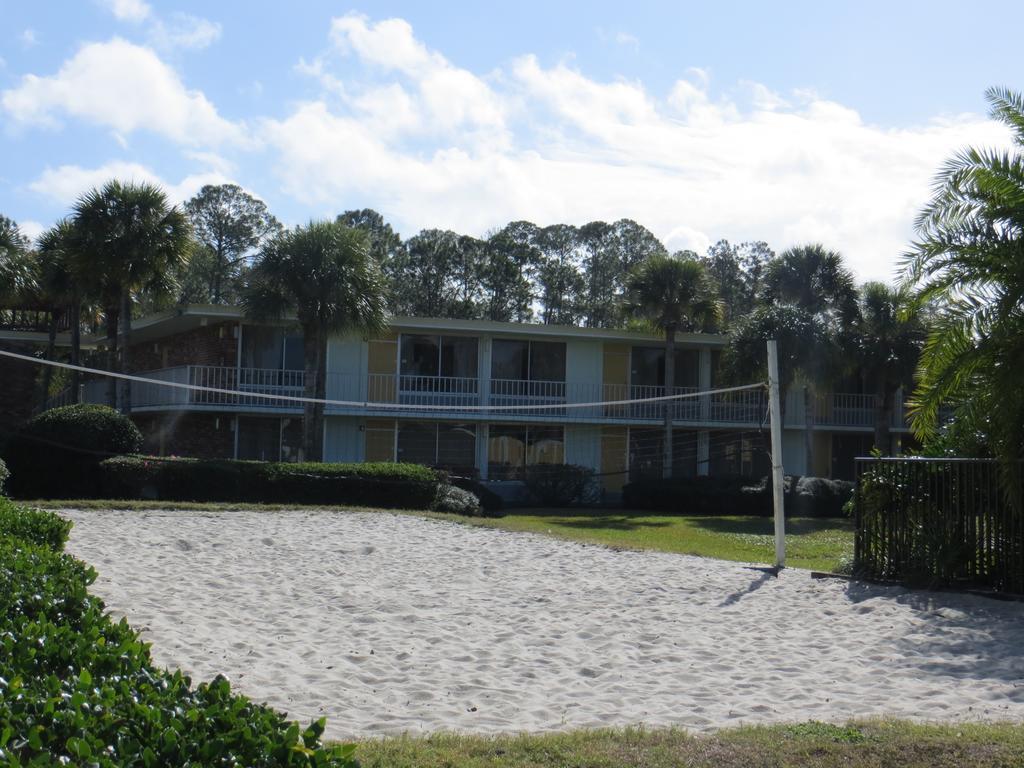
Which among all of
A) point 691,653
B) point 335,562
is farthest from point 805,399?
point 691,653

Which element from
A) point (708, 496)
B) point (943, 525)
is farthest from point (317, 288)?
point (943, 525)

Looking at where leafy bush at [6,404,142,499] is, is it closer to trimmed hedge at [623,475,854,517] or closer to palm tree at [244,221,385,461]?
palm tree at [244,221,385,461]

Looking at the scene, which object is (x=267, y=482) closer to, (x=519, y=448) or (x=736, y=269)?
(x=519, y=448)

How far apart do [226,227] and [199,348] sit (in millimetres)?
33659

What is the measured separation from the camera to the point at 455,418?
3372 centimetres

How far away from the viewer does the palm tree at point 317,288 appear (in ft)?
90.8

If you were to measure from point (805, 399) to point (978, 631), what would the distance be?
92.9 ft

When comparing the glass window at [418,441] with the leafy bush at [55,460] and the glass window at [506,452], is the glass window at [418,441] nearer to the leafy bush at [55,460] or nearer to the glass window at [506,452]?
the glass window at [506,452]

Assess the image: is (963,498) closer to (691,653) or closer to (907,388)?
(691,653)

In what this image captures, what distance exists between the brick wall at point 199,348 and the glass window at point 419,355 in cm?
522

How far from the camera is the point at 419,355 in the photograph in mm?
35062

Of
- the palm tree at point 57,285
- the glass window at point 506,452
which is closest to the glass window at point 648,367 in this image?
the glass window at point 506,452

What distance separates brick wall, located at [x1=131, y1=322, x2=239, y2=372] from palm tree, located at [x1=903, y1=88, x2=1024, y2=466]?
918 inches

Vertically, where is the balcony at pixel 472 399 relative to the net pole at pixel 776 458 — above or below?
above
